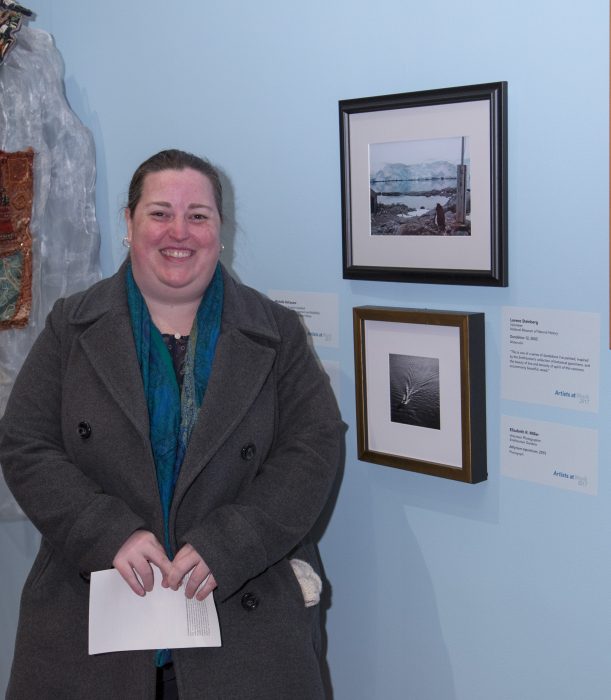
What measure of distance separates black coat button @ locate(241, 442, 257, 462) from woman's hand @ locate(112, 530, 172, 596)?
0.21 meters

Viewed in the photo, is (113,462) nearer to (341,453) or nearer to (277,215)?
(341,453)

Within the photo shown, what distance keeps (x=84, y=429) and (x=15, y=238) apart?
766 mm

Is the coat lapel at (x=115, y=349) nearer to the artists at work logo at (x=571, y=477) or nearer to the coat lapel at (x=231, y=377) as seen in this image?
the coat lapel at (x=231, y=377)

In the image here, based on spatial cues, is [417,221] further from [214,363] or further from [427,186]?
[214,363]

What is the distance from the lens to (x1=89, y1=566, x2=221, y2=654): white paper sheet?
1.54 metres

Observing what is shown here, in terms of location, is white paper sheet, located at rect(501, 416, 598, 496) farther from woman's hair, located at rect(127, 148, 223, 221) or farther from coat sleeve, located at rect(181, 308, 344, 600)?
woman's hair, located at rect(127, 148, 223, 221)

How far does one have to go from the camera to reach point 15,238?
2.25 meters

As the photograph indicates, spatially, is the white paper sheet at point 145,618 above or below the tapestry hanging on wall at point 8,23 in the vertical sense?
below

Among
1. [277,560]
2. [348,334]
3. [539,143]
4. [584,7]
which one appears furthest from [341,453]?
[584,7]

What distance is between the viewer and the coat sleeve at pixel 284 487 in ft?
5.14

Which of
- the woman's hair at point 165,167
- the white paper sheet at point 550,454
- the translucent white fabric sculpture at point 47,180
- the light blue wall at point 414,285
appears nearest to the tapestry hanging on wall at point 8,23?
the translucent white fabric sculpture at point 47,180

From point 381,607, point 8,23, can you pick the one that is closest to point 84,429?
point 381,607

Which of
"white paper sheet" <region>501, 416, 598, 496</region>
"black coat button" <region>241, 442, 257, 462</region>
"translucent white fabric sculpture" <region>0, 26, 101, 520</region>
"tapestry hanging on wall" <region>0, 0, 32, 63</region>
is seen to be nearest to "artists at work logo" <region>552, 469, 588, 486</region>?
"white paper sheet" <region>501, 416, 598, 496</region>

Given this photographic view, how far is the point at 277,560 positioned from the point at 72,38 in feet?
4.68
